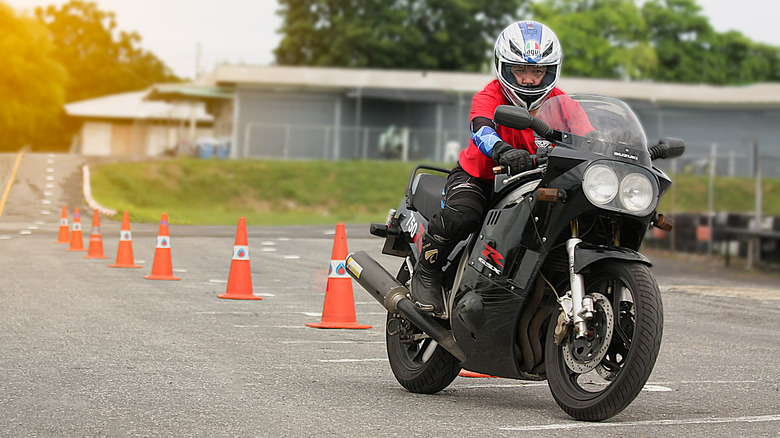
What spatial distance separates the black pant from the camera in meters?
6.01

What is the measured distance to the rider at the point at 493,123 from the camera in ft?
19.8

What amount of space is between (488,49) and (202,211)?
35614 millimetres

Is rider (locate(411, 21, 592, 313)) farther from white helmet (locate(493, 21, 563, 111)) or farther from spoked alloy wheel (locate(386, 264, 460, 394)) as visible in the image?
spoked alloy wheel (locate(386, 264, 460, 394))

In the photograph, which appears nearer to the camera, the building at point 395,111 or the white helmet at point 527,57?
the white helmet at point 527,57

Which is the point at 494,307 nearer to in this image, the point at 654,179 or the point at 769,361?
the point at 654,179

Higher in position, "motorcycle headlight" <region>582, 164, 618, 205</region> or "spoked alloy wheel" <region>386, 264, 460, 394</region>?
"motorcycle headlight" <region>582, 164, 618, 205</region>

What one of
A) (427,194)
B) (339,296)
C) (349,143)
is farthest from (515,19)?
(427,194)

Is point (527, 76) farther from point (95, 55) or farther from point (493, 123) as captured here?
point (95, 55)

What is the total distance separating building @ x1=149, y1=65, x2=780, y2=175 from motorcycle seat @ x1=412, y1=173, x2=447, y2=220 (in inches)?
1577

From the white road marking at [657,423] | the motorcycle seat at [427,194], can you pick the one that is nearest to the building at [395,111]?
the motorcycle seat at [427,194]

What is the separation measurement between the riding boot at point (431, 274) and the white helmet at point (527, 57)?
94 cm

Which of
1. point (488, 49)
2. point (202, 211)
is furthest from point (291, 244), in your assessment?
point (488, 49)

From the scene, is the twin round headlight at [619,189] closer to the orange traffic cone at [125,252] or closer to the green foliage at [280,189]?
the orange traffic cone at [125,252]

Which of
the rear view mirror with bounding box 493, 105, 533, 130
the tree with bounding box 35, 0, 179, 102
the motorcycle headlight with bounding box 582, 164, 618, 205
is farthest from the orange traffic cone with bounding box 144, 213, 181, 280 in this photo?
the tree with bounding box 35, 0, 179, 102
